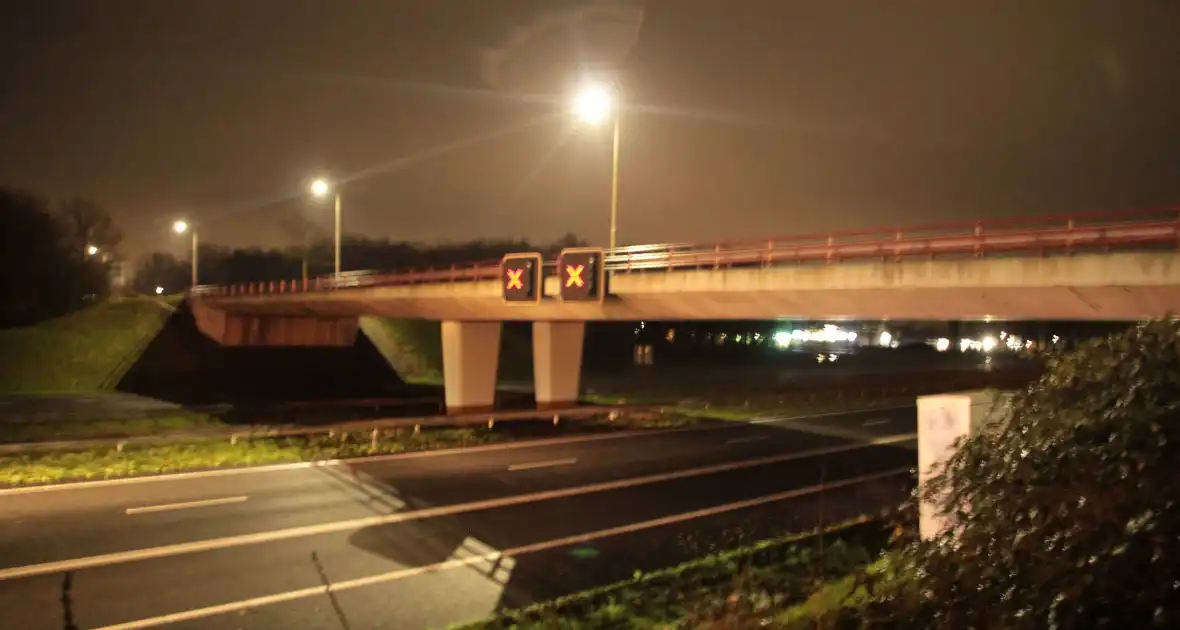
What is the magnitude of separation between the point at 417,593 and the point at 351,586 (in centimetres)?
99

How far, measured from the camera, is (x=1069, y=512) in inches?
221

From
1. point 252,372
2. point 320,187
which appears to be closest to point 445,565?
point 320,187

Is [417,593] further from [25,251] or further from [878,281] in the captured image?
[25,251]

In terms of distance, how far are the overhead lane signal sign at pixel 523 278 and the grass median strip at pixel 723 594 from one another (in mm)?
12021

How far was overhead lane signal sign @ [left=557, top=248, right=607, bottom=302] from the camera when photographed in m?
21.2

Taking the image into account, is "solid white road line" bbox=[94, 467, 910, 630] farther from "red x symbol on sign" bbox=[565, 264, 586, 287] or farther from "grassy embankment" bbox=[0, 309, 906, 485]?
"grassy embankment" bbox=[0, 309, 906, 485]

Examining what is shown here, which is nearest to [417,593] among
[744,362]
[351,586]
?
[351,586]

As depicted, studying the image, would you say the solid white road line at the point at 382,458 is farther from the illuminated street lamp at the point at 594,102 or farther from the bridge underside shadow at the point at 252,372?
the bridge underside shadow at the point at 252,372

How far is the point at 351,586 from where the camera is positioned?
10938mm

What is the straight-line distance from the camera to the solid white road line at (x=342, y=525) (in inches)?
450

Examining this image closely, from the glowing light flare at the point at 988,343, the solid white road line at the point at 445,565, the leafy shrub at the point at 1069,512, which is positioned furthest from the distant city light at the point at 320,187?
the glowing light flare at the point at 988,343

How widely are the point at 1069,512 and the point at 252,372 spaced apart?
49.0 metres

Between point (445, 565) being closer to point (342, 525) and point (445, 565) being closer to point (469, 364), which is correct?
point (342, 525)

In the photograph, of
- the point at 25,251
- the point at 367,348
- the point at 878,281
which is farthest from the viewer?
the point at 25,251
